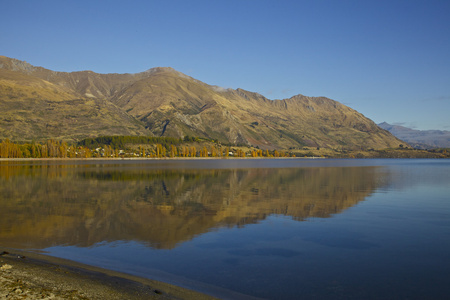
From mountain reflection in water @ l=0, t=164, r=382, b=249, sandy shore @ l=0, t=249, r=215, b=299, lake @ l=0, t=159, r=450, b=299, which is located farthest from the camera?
mountain reflection in water @ l=0, t=164, r=382, b=249

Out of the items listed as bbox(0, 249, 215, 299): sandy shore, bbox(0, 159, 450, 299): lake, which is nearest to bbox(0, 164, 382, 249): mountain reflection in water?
bbox(0, 159, 450, 299): lake

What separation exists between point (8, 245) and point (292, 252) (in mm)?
22071

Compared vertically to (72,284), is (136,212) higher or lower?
lower

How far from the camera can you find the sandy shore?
1642 centimetres

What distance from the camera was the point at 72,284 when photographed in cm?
1805

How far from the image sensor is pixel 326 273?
72.9ft

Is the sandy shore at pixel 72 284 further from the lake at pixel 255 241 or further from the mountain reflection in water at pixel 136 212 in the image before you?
the mountain reflection in water at pixel 136 212

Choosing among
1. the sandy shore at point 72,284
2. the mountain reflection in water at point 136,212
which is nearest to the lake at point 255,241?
the mountain reflection in water at point 136,212

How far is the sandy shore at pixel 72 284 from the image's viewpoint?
16.4 metres

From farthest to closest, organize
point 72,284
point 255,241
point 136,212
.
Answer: point 136,212, point 255,241, point 72,284

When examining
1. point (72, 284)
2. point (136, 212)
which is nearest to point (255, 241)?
point (72, 284)

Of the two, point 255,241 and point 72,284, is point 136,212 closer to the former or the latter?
point 255,241

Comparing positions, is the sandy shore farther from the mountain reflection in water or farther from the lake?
the mountain reflection in water

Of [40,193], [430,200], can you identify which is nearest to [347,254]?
[430,200]
